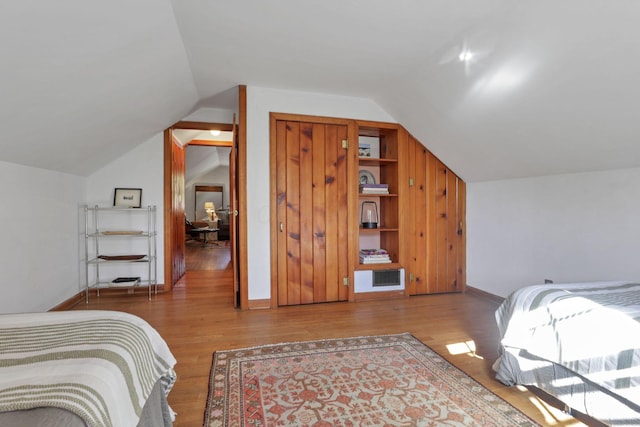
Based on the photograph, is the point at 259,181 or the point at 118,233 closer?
the point at 259,181

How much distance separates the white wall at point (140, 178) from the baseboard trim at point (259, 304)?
1.45 meters

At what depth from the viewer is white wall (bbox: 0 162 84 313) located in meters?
2.37

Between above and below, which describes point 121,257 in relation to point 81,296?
above

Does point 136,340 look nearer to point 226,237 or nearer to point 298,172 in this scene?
point 298,172

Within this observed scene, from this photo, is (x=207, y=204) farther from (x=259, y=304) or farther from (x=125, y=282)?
(x=259, y=304)

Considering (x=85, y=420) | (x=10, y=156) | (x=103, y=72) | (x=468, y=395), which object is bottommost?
(x=468, y=395)

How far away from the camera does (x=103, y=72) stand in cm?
200

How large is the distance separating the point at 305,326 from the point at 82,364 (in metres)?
2.03

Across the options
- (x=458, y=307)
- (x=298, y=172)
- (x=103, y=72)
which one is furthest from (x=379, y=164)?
(x=103, y=72)

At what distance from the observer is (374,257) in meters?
3.62

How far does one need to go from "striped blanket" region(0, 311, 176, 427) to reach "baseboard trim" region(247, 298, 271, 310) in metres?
1.91

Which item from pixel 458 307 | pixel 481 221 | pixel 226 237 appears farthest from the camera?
pixel 226 237

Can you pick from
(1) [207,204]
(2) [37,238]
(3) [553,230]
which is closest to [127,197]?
(2) [37,238]

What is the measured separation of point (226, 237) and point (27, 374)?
9.85 metres
